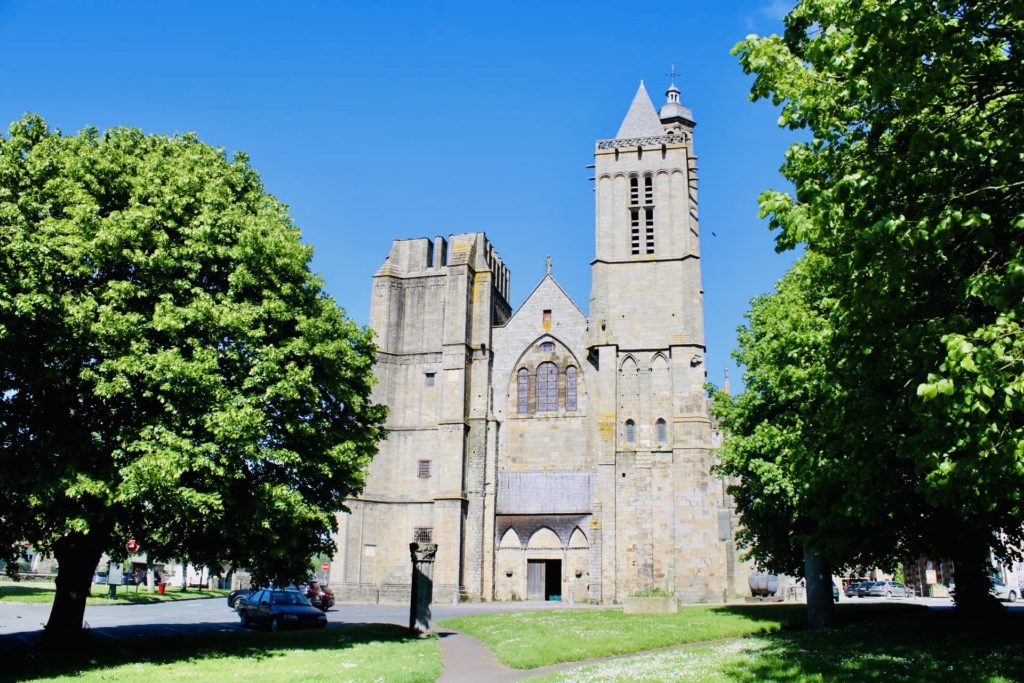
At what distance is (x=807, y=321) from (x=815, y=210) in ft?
22.7

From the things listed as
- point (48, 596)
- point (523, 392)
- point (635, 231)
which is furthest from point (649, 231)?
point (48, 596)

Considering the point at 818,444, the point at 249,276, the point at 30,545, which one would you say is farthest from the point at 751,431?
the point at 30,545

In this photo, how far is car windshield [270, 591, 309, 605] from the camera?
2656 centimetres

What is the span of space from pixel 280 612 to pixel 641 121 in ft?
117

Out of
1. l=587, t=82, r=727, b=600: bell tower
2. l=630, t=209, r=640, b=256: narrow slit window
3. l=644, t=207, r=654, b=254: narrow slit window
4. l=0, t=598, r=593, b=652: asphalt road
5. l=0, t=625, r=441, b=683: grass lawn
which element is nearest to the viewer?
l=0, t=625, r=441, b=683: grass lawn

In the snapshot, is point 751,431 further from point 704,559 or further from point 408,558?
point 408,558

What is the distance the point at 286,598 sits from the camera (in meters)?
26.9

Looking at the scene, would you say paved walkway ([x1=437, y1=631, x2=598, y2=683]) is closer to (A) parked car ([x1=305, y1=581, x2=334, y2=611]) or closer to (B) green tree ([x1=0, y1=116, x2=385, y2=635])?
(B) green tree ([x1=0, y1=116, x2=385, y2=635])

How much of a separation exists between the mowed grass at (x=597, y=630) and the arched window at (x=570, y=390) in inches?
633

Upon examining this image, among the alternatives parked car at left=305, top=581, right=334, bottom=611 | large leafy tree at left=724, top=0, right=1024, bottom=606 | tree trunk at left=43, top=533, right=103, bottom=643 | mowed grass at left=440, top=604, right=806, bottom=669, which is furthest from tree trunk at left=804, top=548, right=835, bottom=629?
parked car at left=305, top=581, right=334, bottom=611

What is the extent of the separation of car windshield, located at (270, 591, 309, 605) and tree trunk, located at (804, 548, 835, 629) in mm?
15929

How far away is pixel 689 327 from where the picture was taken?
140 ft

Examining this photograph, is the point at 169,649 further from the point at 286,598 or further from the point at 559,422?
the point at 559,422

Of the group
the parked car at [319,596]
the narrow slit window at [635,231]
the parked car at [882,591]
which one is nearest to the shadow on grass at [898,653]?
the parked car at [319,596]
